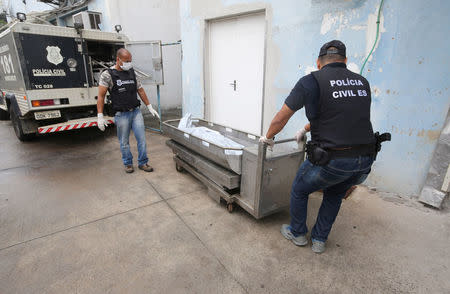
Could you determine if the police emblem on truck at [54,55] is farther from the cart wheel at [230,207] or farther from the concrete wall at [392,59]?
the cart wheel at [230,207]

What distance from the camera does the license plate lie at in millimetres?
4961

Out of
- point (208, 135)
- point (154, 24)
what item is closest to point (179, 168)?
point (208, 135)

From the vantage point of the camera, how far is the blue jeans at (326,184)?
78.4 inches

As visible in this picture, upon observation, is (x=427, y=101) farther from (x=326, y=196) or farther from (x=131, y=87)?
(x=131, y=87)

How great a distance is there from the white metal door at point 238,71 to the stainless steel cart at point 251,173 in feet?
5.86

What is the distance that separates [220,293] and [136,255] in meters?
0.91

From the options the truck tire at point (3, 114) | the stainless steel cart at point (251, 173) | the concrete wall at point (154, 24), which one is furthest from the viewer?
the truck tire at point (3, 114)

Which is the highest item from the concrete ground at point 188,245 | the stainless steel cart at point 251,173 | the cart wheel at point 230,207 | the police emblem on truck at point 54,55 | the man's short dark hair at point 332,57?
the police emblem on truck at point 54,55

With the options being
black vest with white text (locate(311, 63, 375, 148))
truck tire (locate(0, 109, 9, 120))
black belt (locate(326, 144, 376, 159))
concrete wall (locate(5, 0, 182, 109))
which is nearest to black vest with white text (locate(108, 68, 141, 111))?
black vest with white text (locate(311, 63, 375, 148))

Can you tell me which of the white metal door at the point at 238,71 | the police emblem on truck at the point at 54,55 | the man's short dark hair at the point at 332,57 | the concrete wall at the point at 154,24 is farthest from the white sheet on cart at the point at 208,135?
the concrete wall at the point at 154,24

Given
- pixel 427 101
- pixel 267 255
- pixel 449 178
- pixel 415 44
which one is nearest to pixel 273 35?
pixel 415 44

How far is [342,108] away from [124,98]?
3.19 metres

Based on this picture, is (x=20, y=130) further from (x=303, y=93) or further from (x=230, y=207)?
(x=303, y=93)

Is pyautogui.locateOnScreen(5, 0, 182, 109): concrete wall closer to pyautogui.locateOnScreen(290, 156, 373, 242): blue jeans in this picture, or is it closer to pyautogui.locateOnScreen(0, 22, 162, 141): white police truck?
pyautogui.locateOnScreen(0, 22, 162, 141): white police truck
